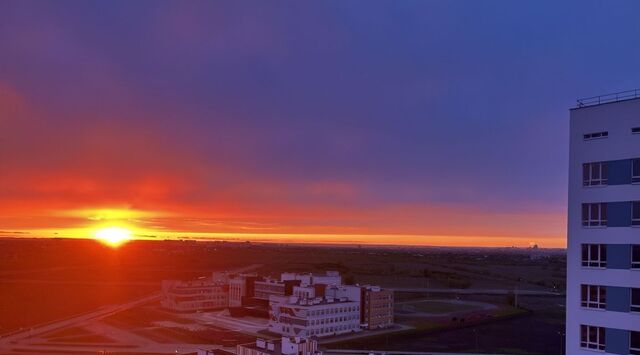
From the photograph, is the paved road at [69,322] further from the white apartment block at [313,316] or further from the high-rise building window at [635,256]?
the high-rise building window at [635,256]

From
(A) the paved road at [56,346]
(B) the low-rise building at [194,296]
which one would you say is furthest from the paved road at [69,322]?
(B) the low-rise building at [194,296]

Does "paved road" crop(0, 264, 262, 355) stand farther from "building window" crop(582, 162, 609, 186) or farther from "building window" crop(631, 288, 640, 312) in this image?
"building window" crop(631, 288, 640, 312)

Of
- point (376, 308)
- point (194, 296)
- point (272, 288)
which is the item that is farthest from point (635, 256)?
point (194, 296)

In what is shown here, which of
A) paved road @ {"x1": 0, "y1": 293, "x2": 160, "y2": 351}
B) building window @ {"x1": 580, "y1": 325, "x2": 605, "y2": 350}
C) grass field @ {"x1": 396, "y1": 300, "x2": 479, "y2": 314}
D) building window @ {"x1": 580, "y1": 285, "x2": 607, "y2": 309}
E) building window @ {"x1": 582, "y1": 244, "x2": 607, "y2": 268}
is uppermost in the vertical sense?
building window @ {"x1": 582, "y1": 244, "x2": 607, "y2": 268}

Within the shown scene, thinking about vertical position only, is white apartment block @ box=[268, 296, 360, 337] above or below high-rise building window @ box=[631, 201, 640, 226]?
below

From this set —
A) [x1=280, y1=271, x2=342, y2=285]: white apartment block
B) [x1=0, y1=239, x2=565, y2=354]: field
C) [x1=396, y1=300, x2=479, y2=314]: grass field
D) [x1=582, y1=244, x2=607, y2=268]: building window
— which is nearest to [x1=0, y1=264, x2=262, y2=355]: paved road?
[x1=0, y1=239, x2=565, y2=354]: field

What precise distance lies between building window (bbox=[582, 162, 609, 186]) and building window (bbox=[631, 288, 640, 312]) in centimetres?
308

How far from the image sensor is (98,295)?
330 ft

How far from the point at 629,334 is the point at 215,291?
78094 mm

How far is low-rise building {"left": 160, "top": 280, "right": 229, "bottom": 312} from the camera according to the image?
84.1 meters

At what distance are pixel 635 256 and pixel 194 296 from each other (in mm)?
76169

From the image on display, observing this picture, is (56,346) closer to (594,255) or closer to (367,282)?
(594,255)

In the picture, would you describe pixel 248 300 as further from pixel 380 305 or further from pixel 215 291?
pixel 380 305

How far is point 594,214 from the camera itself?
1705 cm
